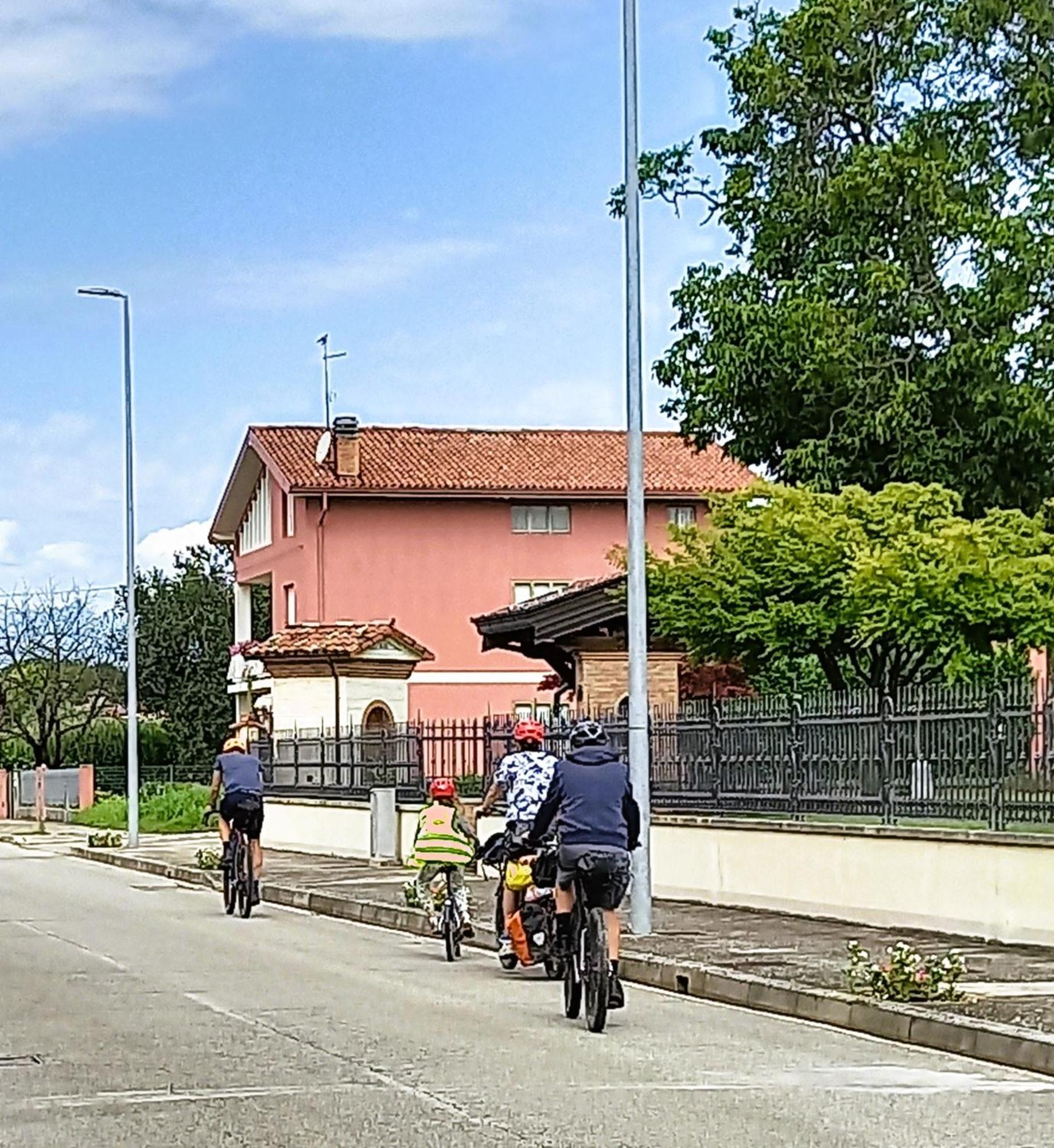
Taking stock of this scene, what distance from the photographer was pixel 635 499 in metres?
18.4

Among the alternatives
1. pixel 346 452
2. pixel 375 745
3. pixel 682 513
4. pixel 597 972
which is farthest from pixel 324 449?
pixel 597 972

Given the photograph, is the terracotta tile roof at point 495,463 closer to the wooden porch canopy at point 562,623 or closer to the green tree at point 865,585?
the wooden porch canopy at point 562,623

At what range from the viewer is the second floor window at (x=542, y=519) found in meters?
59.5

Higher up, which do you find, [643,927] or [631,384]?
[631,384]

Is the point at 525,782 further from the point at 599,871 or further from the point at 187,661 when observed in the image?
the point at 187,661

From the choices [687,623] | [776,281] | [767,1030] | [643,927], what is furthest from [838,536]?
[767,1030]

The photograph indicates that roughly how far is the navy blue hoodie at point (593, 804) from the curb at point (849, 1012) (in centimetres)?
161

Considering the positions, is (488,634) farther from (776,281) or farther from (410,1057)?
(410,1057)

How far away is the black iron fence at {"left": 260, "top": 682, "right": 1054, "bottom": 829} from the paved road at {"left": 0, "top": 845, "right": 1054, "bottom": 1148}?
12.3 feet

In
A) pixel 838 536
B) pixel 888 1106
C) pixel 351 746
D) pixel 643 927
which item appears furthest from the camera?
pixel 351 746

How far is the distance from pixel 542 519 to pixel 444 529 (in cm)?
265

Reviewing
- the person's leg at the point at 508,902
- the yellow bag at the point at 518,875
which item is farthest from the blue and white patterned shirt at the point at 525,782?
the person's leg at the point at 508,902

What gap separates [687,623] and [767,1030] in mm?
17677

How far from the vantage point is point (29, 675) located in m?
70.1
